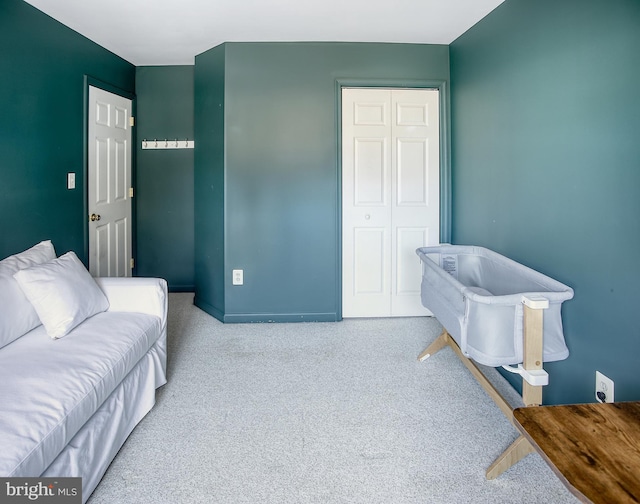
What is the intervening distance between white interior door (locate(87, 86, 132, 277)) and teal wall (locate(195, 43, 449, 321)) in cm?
94

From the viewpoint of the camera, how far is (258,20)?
9.92 feet

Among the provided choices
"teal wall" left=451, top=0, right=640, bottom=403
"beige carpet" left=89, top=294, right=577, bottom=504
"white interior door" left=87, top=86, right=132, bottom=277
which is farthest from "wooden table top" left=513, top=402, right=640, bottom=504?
"white interior door" left=87, top=86, right=132, bottom=277

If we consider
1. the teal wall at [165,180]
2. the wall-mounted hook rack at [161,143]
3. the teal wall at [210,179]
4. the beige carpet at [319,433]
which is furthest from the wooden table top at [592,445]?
the wall-mounted hook rack at [161,143]

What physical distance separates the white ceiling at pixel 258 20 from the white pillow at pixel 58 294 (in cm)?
184

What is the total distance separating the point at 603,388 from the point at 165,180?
4.07m

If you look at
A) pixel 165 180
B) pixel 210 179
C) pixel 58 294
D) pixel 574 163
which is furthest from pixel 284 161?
pixel 574 163

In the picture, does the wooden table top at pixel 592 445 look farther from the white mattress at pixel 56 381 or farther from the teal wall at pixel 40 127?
the teal wall at pixel 40 127

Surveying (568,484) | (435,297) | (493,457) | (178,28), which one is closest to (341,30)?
(178,28)

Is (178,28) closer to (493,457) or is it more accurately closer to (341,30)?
(341,30)

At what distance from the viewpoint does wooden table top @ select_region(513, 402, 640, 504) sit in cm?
88

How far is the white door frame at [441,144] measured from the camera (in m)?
3.52

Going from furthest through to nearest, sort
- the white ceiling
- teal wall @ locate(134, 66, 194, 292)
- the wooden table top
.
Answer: teal wall @ locate(134, 66, 194, 292) < the white ceiling < the wooden table top

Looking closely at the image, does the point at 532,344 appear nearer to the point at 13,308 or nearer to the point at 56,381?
the point at 56,381

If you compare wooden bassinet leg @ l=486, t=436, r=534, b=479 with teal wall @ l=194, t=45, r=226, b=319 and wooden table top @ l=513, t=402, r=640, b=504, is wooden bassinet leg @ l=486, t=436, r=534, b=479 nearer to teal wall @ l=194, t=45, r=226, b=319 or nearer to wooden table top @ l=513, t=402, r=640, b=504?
wooden table top @ l=513, t=402, r=640, b=504
